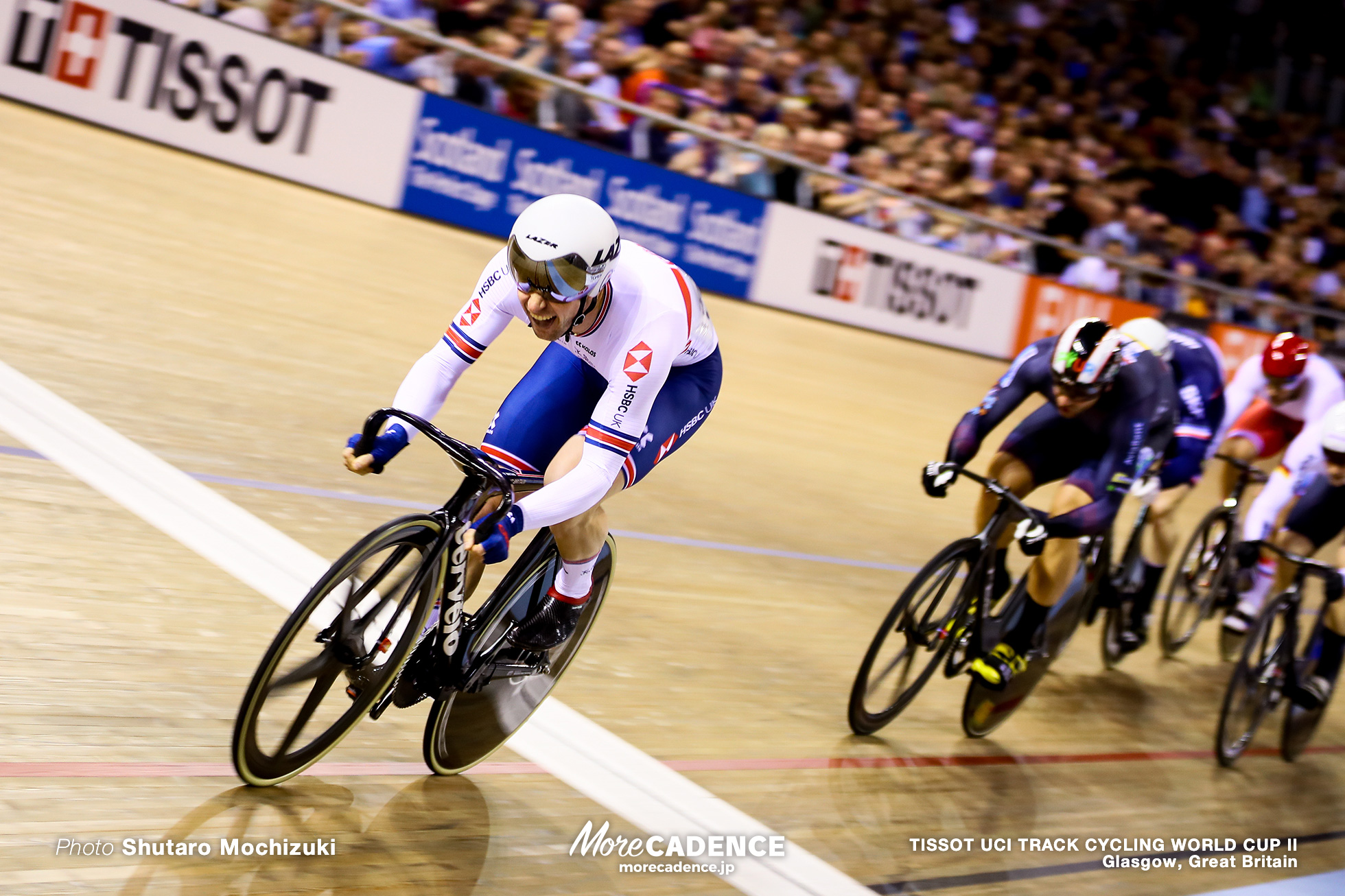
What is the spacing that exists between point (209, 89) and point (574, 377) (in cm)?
752

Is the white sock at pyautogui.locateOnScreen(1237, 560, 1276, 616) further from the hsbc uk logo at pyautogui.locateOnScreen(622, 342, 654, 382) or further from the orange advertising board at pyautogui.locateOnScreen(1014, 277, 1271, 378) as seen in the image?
the orange advertising board at pyautogui.locateOnScreen(1014, 277, 1271, 378)

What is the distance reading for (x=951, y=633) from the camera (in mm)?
4227

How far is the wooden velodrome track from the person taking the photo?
8.80 feet

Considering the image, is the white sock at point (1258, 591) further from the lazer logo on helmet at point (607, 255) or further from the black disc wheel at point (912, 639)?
the lazer logo on helmet at point (607, 255)

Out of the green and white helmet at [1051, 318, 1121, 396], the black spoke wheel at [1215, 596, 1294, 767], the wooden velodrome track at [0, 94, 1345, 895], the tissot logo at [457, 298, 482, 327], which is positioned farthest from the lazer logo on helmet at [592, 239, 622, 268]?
the black spoke wheel at [1215, 596, 1294, 767]

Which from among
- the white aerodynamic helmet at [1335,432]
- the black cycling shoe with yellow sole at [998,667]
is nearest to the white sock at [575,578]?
the black cycling shoe with yellow sole at [998,667]

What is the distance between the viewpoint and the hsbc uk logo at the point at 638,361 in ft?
9.23

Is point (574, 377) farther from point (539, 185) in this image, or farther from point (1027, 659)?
point (539, 185)

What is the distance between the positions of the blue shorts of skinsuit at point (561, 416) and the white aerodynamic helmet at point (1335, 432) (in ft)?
10.2

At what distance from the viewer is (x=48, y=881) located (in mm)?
2199

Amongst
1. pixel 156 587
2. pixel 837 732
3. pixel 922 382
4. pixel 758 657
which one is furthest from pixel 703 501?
pixel 922 382

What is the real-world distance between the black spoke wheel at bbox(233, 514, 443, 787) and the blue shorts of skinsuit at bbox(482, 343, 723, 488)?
47 cm

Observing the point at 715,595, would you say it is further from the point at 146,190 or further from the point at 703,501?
the point at 146,190

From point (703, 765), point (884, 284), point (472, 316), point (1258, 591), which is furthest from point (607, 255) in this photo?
point (884, 284)
